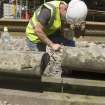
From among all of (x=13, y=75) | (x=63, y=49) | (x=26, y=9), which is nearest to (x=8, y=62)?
(x=13, y=75)

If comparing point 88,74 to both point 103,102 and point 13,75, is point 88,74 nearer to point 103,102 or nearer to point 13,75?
point 103,102

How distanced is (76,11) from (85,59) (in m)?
0.86

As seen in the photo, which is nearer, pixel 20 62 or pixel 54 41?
pixel 20 62

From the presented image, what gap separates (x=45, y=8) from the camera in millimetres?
5832

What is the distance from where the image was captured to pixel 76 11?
5609 millimetres

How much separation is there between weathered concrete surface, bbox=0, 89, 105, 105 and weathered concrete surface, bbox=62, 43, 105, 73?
15.7 inches

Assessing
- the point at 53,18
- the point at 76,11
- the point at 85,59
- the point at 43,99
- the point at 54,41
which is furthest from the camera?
the point at 54,41

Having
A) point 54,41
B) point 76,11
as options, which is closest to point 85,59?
point 76,11

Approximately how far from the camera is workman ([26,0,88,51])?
5.62m

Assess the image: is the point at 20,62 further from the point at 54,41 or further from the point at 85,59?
the point at 54,41

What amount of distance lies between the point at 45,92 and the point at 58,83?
0.21m

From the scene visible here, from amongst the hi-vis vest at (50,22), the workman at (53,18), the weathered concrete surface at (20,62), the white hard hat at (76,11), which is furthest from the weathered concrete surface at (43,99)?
the hi-vis vest at (50,22)

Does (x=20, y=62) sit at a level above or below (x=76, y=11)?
below

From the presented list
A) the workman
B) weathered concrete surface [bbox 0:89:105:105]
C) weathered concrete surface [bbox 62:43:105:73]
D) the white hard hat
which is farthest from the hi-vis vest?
weathered concrete surface [bbox 0:89:105:105]
